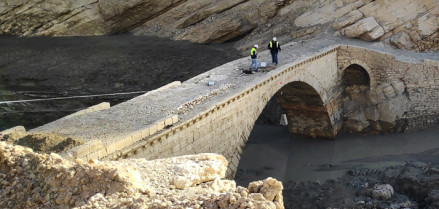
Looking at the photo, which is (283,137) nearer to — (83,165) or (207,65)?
(207,65)

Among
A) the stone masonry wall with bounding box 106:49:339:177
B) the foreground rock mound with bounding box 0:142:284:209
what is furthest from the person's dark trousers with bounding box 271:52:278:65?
the foreground rock mound with bounding box 0:142:284:209

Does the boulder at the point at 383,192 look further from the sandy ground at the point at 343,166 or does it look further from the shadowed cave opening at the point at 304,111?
the shadowed cave opening at the point at 304,111

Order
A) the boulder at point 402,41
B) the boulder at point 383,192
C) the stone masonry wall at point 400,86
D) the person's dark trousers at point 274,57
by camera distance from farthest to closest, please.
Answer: the boulder at point 402,41
the stone masonry wall at point 400,86
the person's dark trousers at point 274,57
the boulder at point 383,192

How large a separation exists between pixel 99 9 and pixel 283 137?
2082 cm

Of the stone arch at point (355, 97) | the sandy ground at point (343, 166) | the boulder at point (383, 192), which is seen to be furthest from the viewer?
the stone arch at point (355, 97)

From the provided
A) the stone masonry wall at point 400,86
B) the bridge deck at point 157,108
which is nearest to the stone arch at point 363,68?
the stone masonry wall at point 400,86

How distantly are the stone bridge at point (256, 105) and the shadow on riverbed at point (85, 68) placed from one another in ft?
23.0

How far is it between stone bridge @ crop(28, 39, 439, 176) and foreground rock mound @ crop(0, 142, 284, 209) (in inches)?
95.4

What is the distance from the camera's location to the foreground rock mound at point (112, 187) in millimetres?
5246

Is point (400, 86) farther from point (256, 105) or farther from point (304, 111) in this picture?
point (256, 105)

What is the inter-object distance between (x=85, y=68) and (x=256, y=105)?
15.4 m

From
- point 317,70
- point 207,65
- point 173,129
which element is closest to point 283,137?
point 317,70

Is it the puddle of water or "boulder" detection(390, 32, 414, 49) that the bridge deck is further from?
"boulder" detection(390, 32, 414, 49)

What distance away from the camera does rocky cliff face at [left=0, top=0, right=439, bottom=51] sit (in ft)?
80.8
